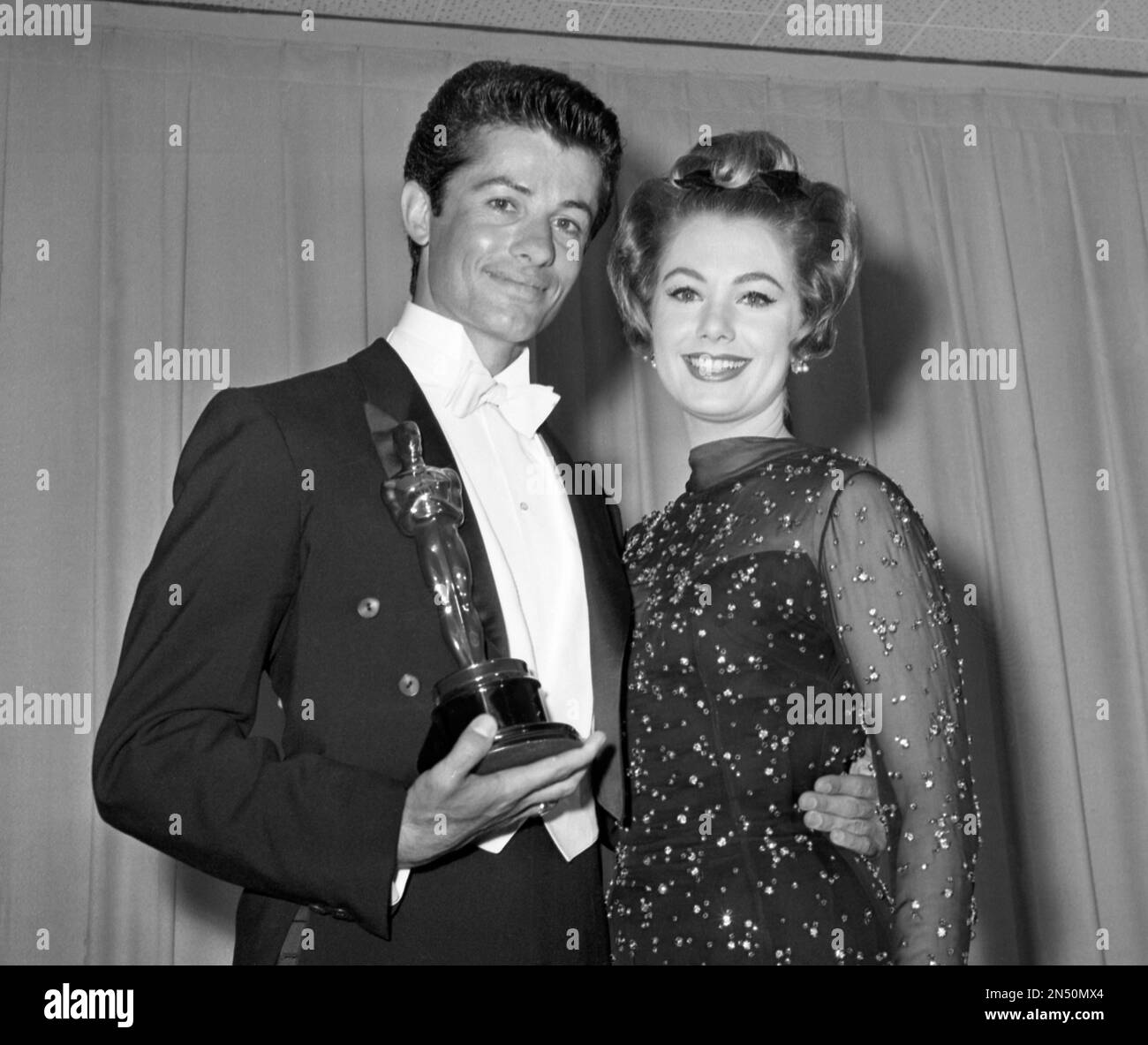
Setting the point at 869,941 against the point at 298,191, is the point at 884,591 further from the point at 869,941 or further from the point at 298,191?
the point at 298,191

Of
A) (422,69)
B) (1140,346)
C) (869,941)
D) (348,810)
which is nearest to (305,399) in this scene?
(348,810)

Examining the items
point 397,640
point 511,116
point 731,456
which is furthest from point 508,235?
point 397,640

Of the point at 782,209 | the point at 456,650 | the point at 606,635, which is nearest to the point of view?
the point at 456,650

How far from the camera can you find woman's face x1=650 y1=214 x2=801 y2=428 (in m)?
2.04

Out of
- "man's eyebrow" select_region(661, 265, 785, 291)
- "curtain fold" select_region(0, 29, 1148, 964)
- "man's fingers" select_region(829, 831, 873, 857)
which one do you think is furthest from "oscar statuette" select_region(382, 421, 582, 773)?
"curtain fold" select_region(0, 29, 1148, 964)

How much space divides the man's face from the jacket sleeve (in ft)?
1.31

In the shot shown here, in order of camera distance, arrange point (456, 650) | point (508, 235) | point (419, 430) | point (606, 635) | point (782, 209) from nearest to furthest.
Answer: point (456, 650)
point (419, 430)
point (606, 635)
point (508, 235)
point (782, 209)

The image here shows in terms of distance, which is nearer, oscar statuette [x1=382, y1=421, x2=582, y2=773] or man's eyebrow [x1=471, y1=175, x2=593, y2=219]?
oscar statuette [x1=382, y1=421, x2=582, y2=773]

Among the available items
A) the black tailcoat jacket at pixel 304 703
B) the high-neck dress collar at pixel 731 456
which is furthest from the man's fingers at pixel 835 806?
the high-neck dress collar at pixel 731 456

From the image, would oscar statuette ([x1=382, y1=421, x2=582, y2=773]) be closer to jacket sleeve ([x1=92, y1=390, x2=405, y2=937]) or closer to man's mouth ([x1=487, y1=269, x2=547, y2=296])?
jacket sleeve ([x1=92, y1=390, x2=405, y2=937])

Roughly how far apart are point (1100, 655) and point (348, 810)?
3496mm

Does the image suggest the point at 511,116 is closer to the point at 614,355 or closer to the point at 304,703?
the point at 304,703

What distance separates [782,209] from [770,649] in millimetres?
668

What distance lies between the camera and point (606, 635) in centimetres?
175
